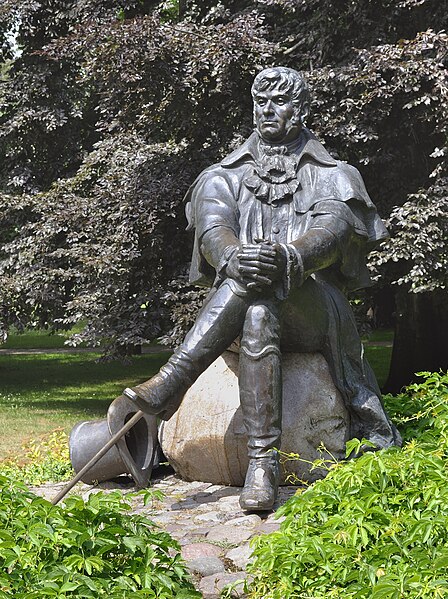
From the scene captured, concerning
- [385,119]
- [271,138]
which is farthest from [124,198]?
[271,138]

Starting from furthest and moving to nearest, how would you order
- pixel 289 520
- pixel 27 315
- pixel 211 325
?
pixel 27 315 < pixel 211 325 < pixel 289 520

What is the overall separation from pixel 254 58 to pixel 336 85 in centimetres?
86

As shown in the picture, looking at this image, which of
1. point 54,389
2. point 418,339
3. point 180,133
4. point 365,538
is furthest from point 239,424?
point 54,389

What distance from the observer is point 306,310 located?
533cm

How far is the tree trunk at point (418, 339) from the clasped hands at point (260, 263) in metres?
8.43

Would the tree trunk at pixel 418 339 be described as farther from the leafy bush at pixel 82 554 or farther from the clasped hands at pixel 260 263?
the leafy bush at pixel 82 554

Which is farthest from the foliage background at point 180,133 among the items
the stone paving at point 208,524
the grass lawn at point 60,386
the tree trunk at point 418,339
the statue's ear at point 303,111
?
the stone paving at point 208,524

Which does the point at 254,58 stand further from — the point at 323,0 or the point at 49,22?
the point at 49,22

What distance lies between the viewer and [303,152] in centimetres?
562

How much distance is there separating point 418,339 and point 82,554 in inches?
408

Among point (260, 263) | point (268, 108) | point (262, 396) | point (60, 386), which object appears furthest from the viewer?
point (60, 386)

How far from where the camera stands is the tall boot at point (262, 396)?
498cm

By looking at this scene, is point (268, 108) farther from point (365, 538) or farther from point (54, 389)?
point (54, 389)

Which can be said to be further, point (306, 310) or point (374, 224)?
→ point (374, 224)
